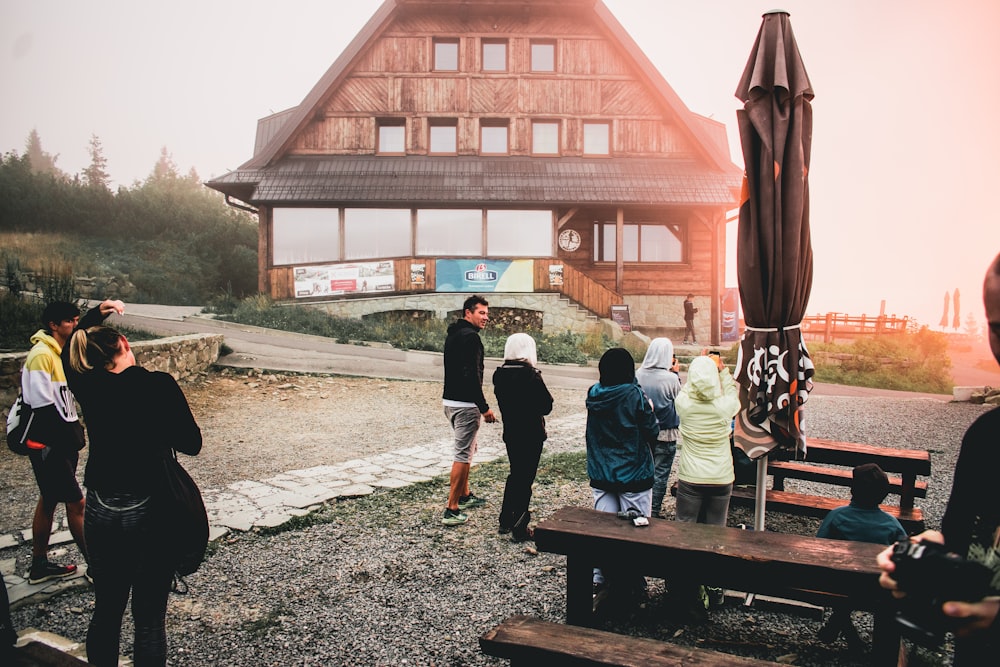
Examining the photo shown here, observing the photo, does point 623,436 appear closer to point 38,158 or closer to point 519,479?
point 519,479

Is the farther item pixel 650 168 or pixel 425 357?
pixel 650 168

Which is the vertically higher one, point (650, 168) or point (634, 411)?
point (650, 168)

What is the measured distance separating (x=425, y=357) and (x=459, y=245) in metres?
6.11

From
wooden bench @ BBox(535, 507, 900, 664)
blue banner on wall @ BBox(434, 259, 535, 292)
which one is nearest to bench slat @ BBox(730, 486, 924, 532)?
wooden bench @ BBox(535, 507, 900, 664)

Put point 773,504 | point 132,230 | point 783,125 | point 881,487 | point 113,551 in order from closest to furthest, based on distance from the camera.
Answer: point 113,551 → point 881,487 → point 783,125 → point 773,504 → point 132,230

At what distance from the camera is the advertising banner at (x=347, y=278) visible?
60.5 ft

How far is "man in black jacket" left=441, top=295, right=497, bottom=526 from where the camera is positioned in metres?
4.98

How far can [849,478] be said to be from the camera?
16.1 ft

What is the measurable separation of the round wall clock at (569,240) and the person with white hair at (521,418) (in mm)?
15207

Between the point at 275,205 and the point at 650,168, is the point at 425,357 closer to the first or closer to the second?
the point at 275,205

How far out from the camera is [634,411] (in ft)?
12.5

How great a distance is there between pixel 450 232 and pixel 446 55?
5908 millimetres

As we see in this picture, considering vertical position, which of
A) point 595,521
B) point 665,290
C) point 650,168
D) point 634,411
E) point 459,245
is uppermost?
point 650,168

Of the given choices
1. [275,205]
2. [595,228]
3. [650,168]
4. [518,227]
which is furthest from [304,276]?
[650,168]
